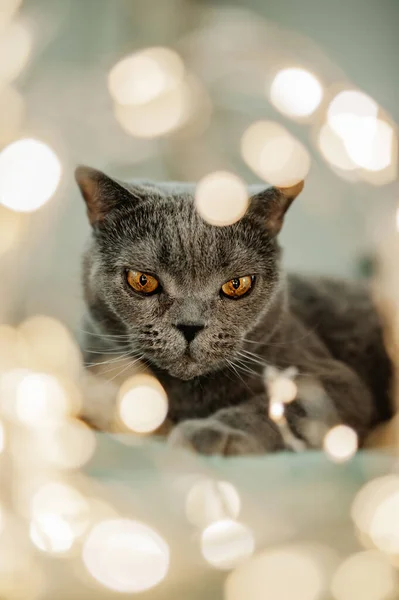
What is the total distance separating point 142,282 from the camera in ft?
2.84

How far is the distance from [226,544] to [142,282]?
398mm

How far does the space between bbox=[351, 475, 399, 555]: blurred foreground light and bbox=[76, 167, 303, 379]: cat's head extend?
0.29 metres

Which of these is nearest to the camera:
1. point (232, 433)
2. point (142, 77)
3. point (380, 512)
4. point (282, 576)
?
point (282, 576)

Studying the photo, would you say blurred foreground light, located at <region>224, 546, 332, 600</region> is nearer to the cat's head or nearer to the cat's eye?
the cat's head

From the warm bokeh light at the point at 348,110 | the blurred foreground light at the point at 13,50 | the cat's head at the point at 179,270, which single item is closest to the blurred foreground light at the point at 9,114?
the blurred foreground light at the point at 13,50

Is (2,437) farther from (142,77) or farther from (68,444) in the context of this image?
(142,77)

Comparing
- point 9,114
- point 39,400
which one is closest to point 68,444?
point 39,400

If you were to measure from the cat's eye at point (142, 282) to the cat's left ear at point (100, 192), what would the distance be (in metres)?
0.12

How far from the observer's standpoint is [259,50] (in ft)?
3.72

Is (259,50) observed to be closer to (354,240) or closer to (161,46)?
(161,46)

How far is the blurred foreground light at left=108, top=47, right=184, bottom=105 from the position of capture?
1.15 meters

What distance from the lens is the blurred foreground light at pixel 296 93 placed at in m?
1.01

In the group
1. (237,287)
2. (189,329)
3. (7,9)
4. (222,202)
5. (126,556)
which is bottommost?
(126,556)

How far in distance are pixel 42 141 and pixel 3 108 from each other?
87 mm
